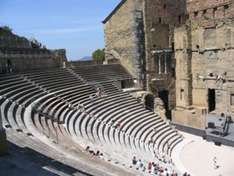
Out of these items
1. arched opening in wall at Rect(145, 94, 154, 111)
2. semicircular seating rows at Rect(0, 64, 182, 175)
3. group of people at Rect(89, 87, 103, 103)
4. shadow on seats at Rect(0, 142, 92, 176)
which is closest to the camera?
shadow on seats at Rect(0, 142, 92, 176)

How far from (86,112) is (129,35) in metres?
11.3

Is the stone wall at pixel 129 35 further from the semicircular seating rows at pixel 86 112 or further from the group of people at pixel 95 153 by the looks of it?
the group of people at pixel 95 153

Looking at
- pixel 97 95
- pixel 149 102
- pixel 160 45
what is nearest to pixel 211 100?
pixel 149 102

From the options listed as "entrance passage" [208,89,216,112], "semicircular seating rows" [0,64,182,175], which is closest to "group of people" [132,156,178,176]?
"semicircular seating rows" [0,64,182,175]

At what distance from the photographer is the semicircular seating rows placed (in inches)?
702

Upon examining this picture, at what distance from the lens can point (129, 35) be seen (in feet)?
102

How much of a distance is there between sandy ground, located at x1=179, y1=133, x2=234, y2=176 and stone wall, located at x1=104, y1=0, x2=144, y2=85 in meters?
8.73

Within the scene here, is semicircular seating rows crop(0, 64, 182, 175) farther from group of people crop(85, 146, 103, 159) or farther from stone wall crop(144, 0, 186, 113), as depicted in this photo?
stone wall crop(144, 0, 186, 113)

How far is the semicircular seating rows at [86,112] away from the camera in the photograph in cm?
1783

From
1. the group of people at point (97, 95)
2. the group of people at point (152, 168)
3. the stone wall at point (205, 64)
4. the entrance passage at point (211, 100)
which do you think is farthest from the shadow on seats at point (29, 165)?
the entrance passage at point (211, 100)

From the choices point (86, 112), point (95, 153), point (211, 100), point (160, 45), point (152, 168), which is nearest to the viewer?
point (95, 153)

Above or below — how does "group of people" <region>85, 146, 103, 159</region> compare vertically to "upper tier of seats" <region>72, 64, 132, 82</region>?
below

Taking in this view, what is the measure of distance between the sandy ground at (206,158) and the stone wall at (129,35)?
873cm

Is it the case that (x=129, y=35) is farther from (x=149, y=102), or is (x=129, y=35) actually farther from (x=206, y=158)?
(x=206, y=158)
